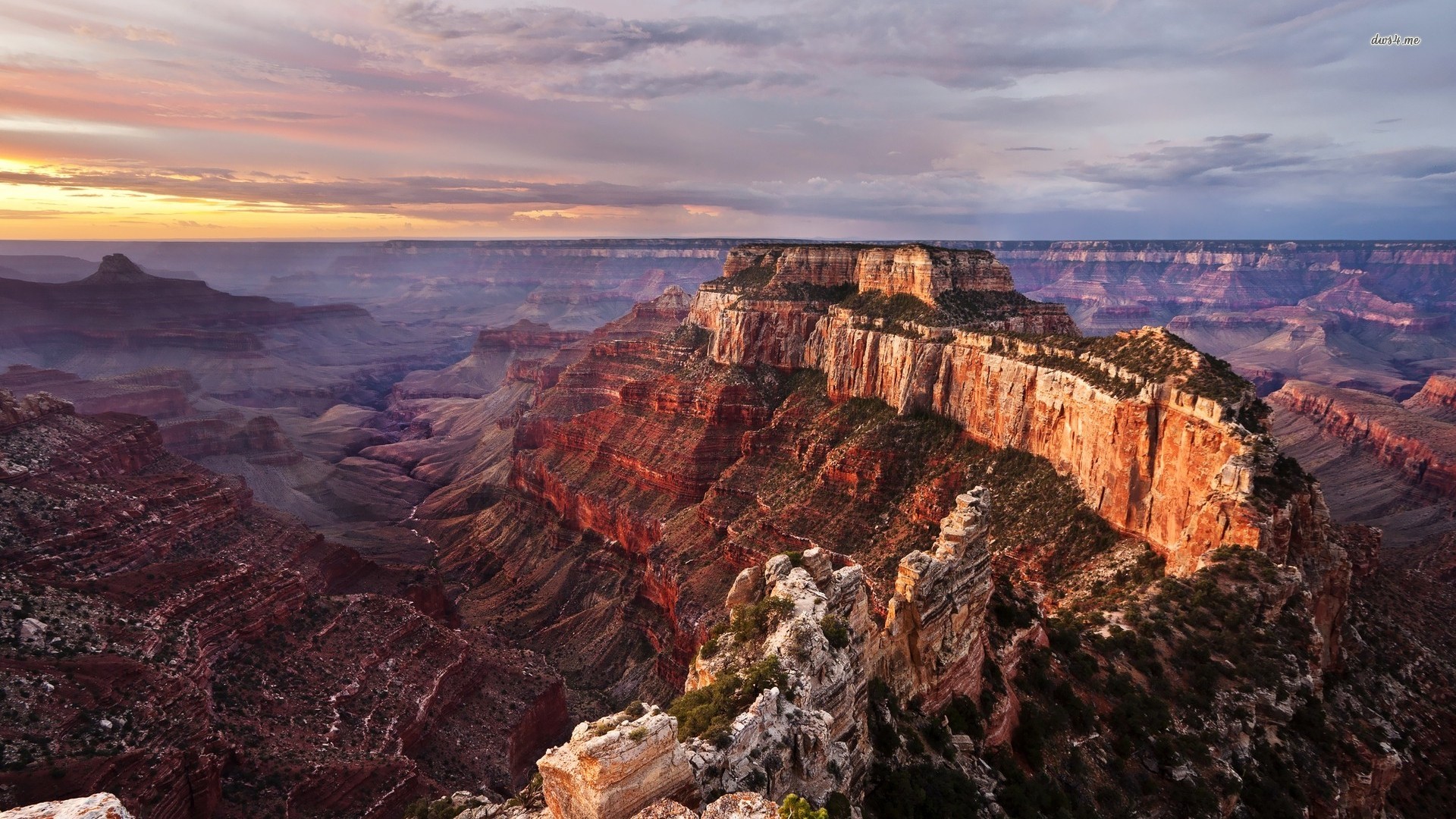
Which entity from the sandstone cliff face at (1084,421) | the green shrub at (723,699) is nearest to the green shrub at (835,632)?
the green shrub at (723,699)

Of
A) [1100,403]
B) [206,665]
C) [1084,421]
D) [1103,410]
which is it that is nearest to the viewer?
[206,665]

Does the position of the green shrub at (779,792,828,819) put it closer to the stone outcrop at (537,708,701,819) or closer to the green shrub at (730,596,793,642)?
the stone outcrop at (537,708,701,819)

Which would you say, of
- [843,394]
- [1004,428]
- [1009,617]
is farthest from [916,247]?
[1009,617]

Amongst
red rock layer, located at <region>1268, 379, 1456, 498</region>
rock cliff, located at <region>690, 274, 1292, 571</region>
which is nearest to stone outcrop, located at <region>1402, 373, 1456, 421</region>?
red rock layer, located at <region>1268, 379, 1456, 498</region>

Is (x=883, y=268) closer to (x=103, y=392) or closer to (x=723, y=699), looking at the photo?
(x=723, y=699)

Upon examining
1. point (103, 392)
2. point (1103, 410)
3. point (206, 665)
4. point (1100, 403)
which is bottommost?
point (103, 392)

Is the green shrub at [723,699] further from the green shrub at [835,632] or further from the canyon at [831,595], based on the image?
the green shrub at [835,632]

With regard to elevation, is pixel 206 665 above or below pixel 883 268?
below

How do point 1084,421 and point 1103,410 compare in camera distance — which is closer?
point 1103,410

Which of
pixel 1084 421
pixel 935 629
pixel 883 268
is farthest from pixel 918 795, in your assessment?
pixel 883 268

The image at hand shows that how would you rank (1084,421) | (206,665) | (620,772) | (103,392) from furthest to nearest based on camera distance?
(103,392)
(1084,421)
(206,665)
(620,772)
